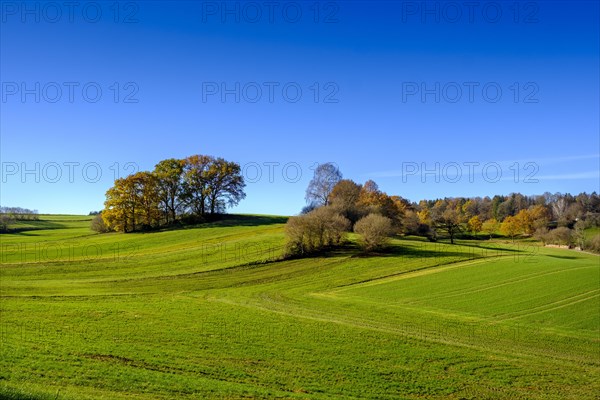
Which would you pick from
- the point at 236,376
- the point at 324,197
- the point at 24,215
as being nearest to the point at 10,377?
the point at 236,376

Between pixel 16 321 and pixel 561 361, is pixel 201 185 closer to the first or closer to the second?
pixel 16 321

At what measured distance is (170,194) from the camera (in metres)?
89.5

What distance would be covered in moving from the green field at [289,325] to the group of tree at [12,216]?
39.2 m

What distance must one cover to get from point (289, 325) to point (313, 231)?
111 feet

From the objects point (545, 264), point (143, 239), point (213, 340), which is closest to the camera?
point (213, 340)

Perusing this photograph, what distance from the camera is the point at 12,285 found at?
131ft

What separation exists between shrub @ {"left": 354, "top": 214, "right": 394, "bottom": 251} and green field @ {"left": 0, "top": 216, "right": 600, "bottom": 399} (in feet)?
8.00

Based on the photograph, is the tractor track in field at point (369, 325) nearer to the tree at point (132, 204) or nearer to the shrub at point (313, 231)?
the shrub at point (313, 231)

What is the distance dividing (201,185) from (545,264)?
6502cm

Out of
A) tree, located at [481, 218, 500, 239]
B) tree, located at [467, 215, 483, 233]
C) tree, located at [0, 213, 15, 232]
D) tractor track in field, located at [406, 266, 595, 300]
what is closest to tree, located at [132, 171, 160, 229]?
tree, located at [0, 213, 15, 232]

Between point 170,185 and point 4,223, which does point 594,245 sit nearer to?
point 170,185

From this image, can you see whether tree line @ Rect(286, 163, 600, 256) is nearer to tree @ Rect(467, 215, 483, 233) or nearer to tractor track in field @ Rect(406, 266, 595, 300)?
tree @ Rect(467, 215, 483, 233)

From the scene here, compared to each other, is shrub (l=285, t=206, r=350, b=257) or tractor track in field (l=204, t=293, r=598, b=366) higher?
shrub (l=285, t=206, r=350, b=257)

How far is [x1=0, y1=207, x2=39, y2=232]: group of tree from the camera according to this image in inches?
3693
